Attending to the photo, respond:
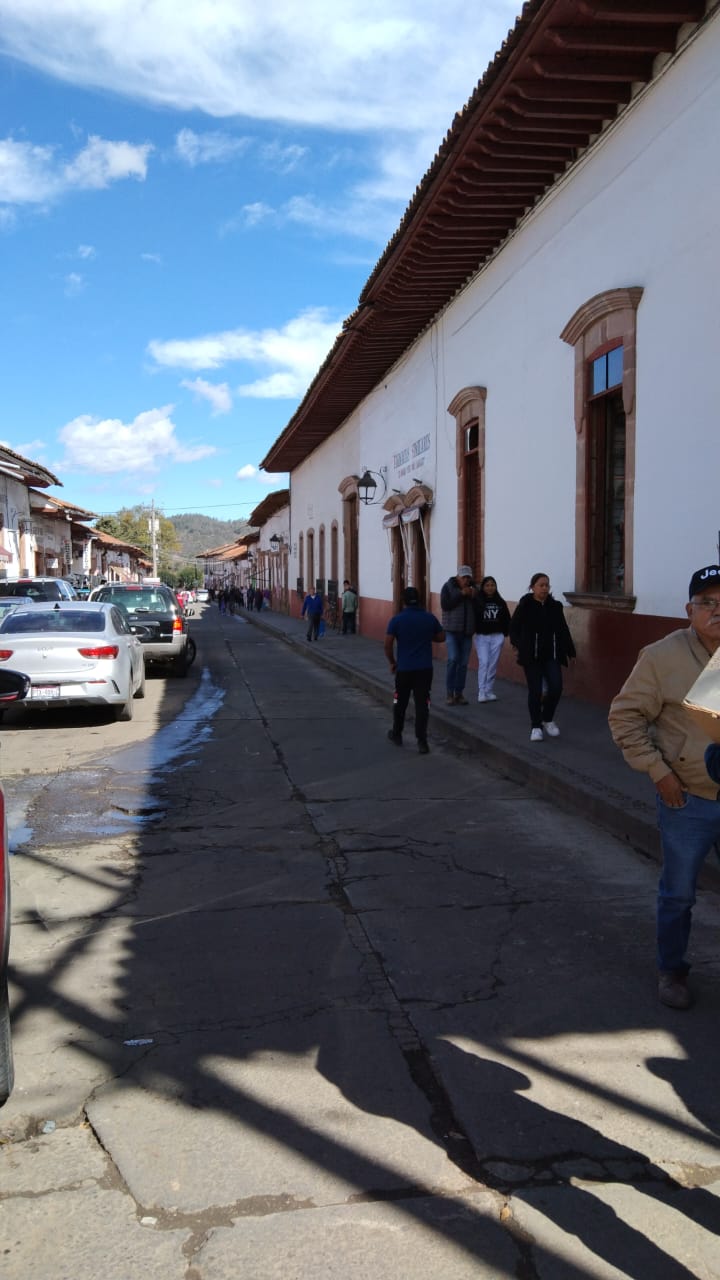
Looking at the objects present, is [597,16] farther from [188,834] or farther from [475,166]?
[188,834]

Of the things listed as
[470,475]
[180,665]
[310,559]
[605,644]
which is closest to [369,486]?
[470,475]

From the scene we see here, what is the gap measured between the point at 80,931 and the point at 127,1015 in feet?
3.54

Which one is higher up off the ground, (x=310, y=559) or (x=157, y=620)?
(x=310, y=559)

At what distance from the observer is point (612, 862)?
6.21 m

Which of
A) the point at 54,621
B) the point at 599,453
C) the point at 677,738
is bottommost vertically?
the point at 677,738

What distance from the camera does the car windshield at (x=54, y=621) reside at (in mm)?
12125

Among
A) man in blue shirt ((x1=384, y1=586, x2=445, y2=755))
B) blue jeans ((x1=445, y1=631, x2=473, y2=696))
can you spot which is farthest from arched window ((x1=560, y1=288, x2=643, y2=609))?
man in blue shirt ((x1=384, y1=586, x2=445, y2=755))

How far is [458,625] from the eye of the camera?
12336 mm

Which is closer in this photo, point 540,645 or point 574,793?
point 574,793

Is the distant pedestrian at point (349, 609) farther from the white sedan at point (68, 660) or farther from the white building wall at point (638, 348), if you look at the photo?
the white sedan at point (68, 660)

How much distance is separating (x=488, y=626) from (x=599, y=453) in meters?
2.35

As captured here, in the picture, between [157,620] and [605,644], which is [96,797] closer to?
[605,644]

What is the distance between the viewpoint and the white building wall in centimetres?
906

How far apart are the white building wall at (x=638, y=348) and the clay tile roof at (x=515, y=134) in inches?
10.4
